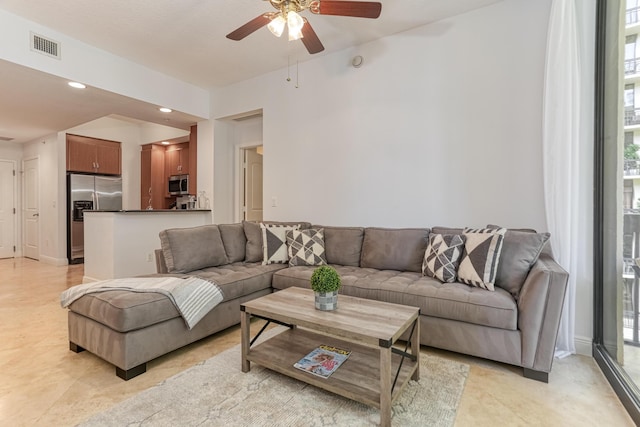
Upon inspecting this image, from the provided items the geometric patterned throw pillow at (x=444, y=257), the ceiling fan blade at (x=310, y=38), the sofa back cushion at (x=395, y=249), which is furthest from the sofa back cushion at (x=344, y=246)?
the ceiling fan blade at (x=310, y=38)

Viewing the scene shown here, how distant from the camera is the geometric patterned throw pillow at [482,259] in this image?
2.25 m

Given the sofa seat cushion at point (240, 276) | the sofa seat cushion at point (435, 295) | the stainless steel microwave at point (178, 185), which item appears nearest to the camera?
the sofa seat cushion at point (435, 295)

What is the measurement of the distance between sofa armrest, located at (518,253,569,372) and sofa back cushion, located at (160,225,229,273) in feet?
8.49

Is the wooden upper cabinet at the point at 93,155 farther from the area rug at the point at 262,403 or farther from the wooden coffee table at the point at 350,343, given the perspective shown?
the wooden coffee table at the point at 350,343

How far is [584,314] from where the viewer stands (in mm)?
2367

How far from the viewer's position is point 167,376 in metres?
2.00

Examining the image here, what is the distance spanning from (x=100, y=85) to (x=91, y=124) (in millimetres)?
3549

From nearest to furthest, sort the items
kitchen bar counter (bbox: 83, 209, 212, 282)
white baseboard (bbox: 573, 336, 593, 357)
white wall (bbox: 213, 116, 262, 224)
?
white baseboard (bbox: 573, 336, 593, 357) → kitchen bar counter (bbox: 83, 209, 212, 282) → white wall (bbox: 213, 116, 262, 224)

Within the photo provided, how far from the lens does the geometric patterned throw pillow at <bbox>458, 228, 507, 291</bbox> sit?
2248 mm

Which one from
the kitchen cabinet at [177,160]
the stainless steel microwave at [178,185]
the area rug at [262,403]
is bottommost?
the area rug at [262,403]

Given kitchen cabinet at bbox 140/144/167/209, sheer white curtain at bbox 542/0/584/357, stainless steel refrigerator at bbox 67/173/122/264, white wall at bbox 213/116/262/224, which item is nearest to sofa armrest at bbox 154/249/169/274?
white wall at bbox 213/116/262/224

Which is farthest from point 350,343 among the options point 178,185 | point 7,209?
point 7,209

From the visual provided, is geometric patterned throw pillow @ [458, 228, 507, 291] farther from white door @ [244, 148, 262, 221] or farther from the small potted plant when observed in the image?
white door @ [244, 148, 262, 221]

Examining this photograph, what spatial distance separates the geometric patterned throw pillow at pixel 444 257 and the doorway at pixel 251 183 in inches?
130
